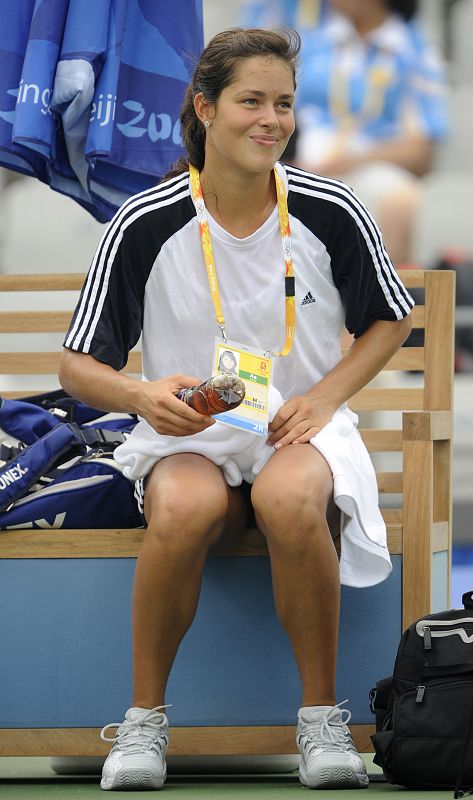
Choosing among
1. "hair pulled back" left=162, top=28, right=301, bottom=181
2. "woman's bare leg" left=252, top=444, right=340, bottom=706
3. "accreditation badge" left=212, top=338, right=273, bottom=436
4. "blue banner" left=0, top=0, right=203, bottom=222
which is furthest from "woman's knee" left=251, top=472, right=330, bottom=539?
"blue banner" left=0, top=0, right=203, bottom=222

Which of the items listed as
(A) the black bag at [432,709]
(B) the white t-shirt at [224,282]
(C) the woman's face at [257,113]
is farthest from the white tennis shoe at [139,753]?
(C) the woman's face at [257,113]

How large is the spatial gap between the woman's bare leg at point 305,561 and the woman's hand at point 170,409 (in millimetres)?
146

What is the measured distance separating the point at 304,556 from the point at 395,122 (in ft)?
19.6

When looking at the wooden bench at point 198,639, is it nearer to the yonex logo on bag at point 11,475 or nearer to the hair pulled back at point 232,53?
the yonex logo on bag at point 11,475

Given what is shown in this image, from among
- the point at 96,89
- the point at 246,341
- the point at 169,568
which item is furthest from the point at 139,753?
the point at 96,89

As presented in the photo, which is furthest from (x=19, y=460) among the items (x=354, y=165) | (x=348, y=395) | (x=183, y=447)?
(x=354, y=165)

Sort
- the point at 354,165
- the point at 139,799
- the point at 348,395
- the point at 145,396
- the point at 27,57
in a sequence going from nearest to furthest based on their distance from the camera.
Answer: the point at 139,799 < the point at 145,396 < the point at 348,395 < the point at 27,57 < the point at 354,165

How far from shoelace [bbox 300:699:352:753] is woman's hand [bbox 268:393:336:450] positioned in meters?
0.41

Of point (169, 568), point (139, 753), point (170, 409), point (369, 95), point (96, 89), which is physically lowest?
point (139, 753)

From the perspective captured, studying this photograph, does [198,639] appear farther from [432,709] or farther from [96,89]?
[96,89]

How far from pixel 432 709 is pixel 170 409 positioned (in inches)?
22.1

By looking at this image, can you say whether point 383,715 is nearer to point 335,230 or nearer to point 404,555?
point 404,555

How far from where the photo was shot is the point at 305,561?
1925 mm

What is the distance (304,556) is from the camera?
1.92 m
